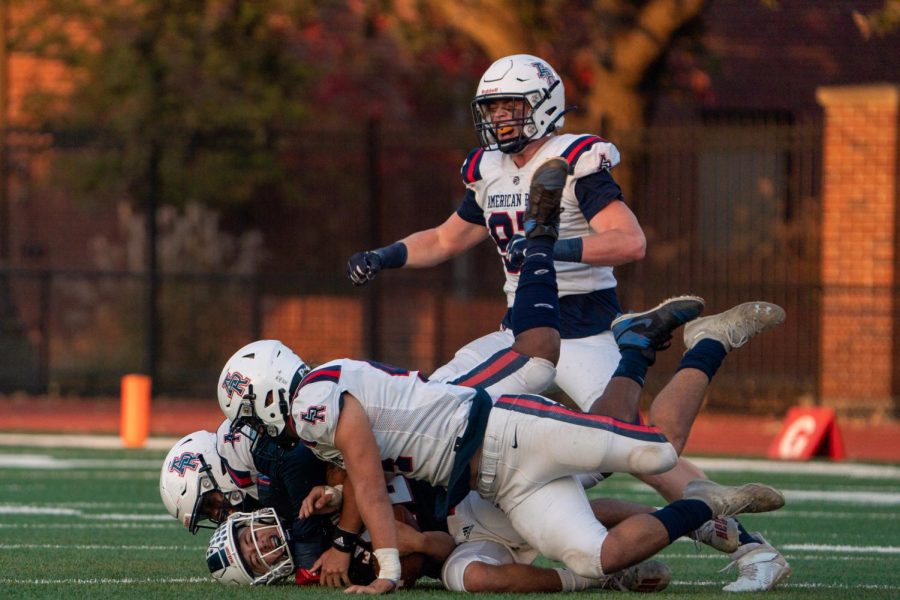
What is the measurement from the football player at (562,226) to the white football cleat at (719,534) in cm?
12

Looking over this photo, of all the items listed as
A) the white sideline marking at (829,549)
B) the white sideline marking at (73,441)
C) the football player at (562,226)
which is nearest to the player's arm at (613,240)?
the football player at (562,226)

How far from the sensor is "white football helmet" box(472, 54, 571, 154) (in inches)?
287

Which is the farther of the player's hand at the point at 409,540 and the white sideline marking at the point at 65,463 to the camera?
the white sideline marking at the point at 65,463

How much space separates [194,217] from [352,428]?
12907 millimetres

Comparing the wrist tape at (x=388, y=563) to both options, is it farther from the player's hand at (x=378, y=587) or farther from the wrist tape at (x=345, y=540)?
the wrist tape at (x=345, y=540)

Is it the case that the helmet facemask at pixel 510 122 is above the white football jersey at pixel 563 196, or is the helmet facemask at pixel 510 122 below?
above

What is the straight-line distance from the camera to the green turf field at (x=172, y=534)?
22.0 ft

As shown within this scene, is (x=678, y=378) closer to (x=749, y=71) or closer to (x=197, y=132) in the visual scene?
(x=197, y=132)

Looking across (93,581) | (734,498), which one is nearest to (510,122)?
(734,498)

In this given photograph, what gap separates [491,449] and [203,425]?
9.60 m

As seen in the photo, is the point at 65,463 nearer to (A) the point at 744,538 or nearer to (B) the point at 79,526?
(B) the point at 79,526

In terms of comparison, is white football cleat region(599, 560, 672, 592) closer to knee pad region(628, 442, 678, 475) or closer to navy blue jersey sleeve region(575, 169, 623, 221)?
knee pad region(628, 442, 678, 475)

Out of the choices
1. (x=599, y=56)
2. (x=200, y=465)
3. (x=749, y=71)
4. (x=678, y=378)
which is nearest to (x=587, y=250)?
(x=678, y=378)

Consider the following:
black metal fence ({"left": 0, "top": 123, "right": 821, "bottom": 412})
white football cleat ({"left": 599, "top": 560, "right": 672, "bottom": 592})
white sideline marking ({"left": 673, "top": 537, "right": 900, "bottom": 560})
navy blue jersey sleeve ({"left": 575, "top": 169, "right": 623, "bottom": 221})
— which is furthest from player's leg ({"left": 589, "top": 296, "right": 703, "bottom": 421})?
black metal fence ({"left": 0, "top": 123, "right": 821, "bottom": 412})
